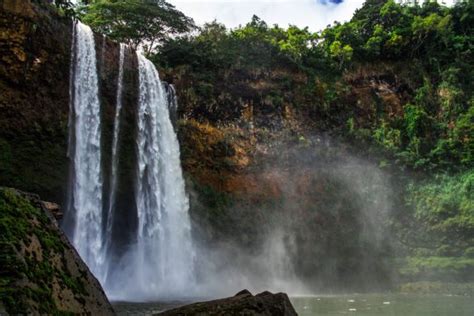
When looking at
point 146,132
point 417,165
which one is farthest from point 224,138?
point 417,165

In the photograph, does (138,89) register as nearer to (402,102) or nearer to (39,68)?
(39,68)

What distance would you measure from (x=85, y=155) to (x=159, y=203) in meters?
3.86

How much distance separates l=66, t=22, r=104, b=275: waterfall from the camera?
1733 centimetres

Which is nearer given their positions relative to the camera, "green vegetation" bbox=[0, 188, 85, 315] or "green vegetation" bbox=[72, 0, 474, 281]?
"green vegetation" bbox=[0, 188, 85, 315]

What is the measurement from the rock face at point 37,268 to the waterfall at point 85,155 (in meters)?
14.0

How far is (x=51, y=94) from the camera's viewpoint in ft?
59.6

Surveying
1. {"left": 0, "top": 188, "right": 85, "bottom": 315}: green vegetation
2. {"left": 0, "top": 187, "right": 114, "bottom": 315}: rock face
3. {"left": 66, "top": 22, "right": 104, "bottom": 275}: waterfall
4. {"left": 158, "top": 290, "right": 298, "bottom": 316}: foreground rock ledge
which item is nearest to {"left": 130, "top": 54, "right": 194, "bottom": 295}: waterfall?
{"left": 66, "top": 22, "right": 104, "bottom": 275}: waterfall

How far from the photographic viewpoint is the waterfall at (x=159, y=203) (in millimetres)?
19688

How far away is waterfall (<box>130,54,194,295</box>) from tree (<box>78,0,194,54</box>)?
784 centimetres

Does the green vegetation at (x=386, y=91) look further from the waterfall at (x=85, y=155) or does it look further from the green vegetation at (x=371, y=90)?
the waterfall at (x=85, y=155)

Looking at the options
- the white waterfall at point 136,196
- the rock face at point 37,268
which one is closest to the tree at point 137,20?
the white waterfall at point 136,196

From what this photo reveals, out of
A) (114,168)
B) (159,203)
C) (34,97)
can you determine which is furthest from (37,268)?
(159,203)

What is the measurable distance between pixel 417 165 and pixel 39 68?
20.7 meters

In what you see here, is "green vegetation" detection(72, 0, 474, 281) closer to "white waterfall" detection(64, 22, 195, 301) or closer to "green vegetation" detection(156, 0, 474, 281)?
"green vegetation" detection(156, 0, 474, 281)
